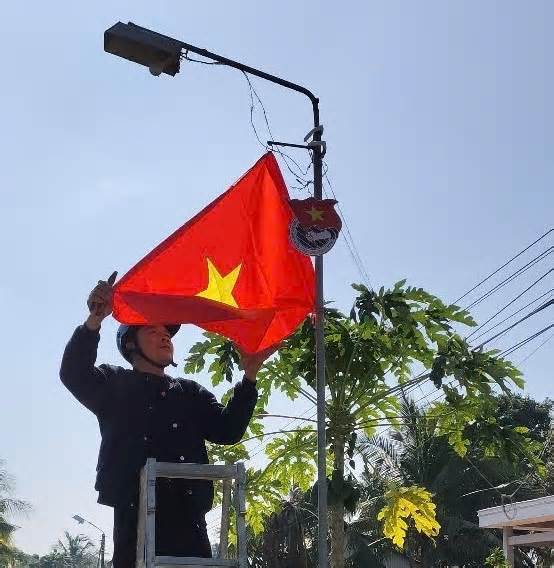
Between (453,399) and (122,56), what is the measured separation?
4.90 m

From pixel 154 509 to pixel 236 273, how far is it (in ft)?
6.70

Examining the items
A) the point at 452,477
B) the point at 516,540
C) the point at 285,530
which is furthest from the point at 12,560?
the point at 516,540

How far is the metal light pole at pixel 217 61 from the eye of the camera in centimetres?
540

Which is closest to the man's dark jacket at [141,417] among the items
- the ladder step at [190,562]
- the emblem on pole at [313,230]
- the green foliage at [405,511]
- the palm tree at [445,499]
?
the ladder step at [190,562]

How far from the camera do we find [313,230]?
5598 mm

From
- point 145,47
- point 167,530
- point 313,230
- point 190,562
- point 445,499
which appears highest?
point 445,499

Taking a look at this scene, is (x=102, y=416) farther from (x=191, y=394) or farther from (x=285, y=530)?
(x=285, y=530)

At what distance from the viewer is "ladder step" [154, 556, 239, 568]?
3623 millimetres

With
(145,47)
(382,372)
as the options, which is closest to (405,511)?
(382,372)

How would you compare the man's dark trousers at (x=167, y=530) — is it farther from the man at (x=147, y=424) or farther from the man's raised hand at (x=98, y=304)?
the man's raised hand at (x=98, y=304)

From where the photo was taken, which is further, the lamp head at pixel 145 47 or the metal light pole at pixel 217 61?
the lamp head at pixel 145 47

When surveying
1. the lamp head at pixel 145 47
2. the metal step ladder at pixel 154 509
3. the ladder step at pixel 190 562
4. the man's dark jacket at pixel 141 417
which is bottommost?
the ladder step at pixel 190 562

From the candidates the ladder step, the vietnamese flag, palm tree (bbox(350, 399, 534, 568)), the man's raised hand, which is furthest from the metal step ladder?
palm tree (bbox(350, 399, 534, 568))

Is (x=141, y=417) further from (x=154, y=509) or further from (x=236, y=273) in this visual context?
(x=236, y=273)
